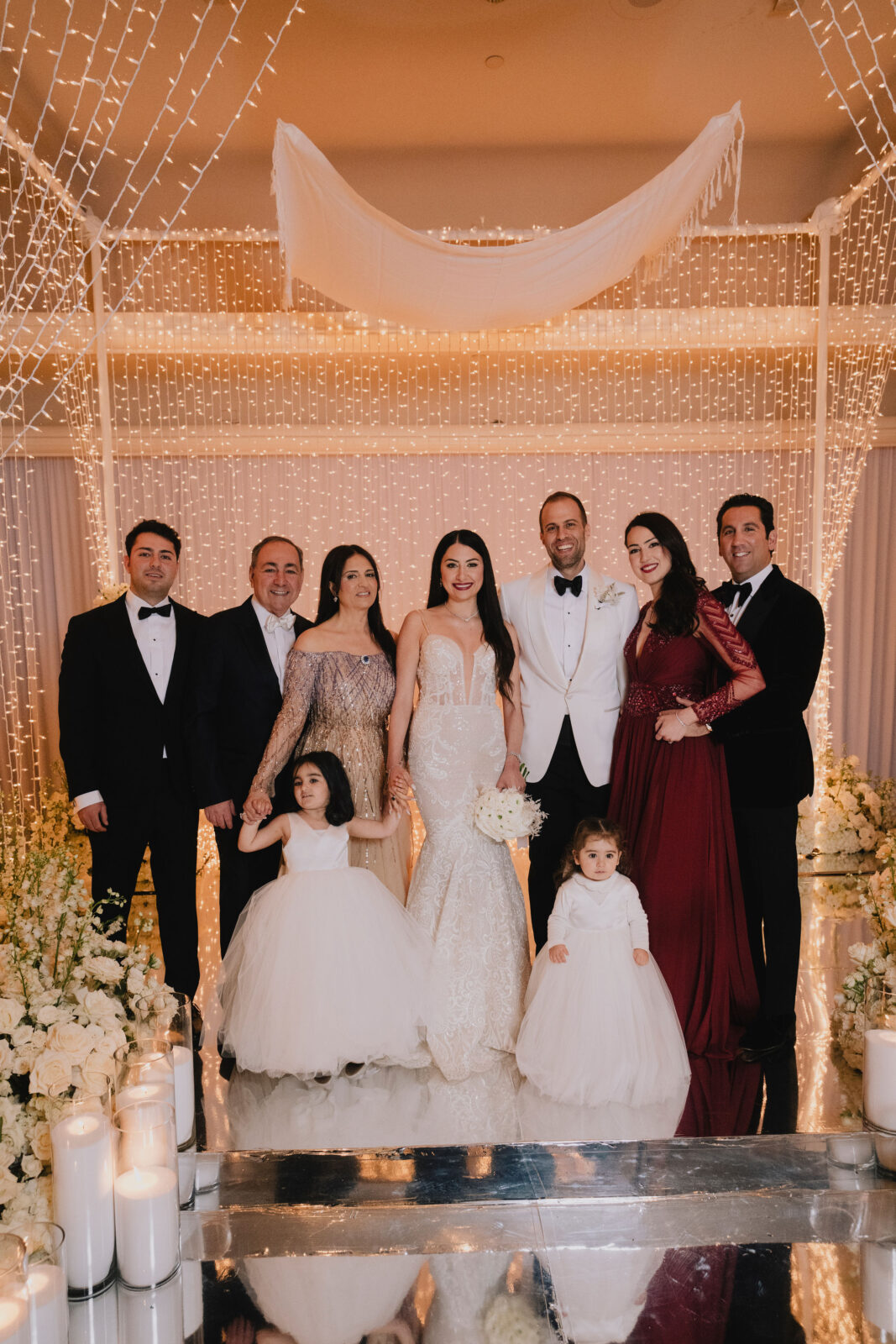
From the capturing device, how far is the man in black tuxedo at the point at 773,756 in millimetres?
3229

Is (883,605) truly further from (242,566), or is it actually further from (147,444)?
(147,444)

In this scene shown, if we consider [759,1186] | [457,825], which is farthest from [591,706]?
[759,1186]

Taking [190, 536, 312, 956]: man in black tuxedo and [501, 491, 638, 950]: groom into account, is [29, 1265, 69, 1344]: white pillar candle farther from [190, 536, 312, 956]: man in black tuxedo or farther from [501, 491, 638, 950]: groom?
[501, 491, 638, 950]: groom

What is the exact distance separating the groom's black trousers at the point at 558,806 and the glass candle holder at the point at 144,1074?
172 cm

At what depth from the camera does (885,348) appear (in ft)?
19.6

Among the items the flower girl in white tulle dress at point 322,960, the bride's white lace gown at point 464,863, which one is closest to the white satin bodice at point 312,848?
the flower girl in white tulle dress at point 322,960

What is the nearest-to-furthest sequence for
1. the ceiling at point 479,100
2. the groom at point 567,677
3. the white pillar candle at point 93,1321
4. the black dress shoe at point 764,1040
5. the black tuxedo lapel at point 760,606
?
the white pillar candle at point 93,1321, the black dress shoe at point 764,1040, the black tuxedo lapel at point 760,606, the groom at point 567,677, the ceiling at point 479,100

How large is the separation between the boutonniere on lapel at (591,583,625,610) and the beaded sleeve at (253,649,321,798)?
111cm

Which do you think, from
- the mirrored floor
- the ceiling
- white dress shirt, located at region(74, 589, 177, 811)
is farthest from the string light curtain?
the mirrored floor

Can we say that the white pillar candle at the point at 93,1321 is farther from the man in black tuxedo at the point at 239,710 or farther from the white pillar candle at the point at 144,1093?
the man in black tuxedo at the point at 239,710

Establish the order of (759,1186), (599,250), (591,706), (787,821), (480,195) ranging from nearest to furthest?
→ (759,1186)
(787,821)
(591,706)
(599,250)
(480,195)

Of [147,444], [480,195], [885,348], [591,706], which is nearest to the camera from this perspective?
[591,706]

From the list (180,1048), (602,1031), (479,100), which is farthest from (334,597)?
(479,100)

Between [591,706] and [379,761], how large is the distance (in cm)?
85
